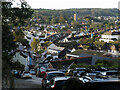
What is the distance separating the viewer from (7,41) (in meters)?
10.8

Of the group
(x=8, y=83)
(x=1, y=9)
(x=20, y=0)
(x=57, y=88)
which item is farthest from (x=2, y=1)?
(x=57, y=88)

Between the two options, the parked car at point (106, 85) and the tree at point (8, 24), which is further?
the tree at point (8, 24)

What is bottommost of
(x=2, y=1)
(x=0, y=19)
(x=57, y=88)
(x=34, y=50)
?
(x=34, y=50)

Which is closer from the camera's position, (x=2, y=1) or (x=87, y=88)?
(x=87, y=88)

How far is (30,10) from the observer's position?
13.2 meters

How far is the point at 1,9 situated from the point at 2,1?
422 millimetres

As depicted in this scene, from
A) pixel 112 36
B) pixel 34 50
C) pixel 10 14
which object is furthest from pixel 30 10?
pixel 112 36

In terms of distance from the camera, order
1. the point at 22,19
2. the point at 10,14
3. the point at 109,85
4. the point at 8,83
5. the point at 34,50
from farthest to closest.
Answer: the point at 34,50 → the point at 22,19 → the point at 10,14 → the point at 8,83 → the point at 109,85

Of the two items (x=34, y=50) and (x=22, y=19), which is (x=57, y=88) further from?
(x=34, y=50)

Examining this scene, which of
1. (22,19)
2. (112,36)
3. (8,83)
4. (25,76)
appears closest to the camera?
(8,83)

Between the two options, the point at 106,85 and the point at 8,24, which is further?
the point at 8,24

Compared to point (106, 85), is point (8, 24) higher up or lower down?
higher up

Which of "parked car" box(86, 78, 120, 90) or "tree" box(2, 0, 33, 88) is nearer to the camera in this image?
"parked car" box(86, 78, 120, 90)

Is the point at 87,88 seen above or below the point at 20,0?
below
